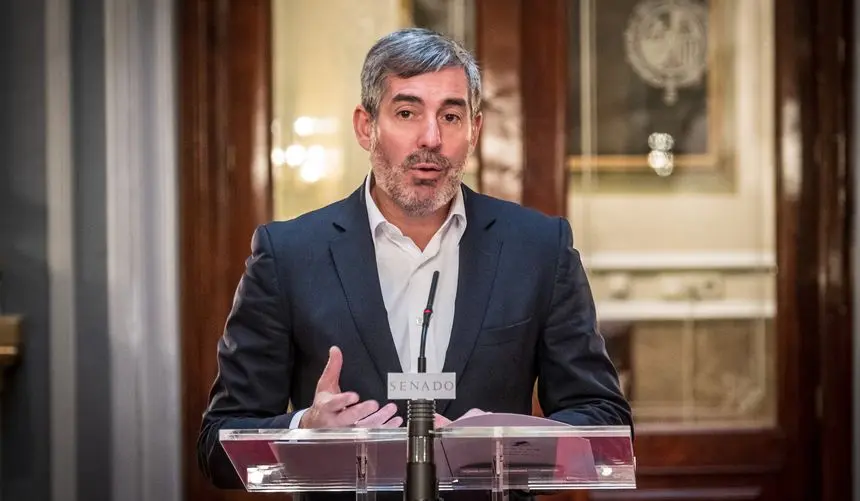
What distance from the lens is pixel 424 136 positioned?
2039mm

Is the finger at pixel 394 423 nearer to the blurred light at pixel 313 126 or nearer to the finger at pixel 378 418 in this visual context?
the finger at pixel 378 418

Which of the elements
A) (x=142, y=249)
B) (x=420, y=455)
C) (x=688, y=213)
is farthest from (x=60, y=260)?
(x=420, y=455)

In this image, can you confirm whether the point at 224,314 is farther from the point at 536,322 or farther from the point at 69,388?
the point at 536,322

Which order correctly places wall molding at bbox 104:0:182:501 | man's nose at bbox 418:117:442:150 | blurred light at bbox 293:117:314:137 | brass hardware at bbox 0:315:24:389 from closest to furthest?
1. man's nose at bbox 418:117:442:150
2. brass hardware at bbox 0:315:24:389
3. wall molding at bbox 104:0:182:501
4. blurred light at bbox 293:117:314:137

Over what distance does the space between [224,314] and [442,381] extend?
70.9 inches

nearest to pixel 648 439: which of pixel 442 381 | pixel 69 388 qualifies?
pixel 69 388

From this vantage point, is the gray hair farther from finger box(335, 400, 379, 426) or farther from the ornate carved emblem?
the ornate carved emblem

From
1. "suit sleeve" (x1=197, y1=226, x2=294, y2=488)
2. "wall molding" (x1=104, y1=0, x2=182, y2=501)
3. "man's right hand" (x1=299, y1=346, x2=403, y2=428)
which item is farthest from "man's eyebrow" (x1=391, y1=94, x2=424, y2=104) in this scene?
"wall molding" (x1=104, y1=0, x2=182, y2=501)

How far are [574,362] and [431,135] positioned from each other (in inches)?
17.0

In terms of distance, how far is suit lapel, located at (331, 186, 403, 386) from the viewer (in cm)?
203

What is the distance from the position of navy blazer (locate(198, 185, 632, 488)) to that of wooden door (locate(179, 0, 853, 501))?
131 cm

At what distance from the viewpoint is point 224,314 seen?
134 inches

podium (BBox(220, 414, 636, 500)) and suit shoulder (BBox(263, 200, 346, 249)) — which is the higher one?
suit shoulder (BBox(263, 200, 346, 249))

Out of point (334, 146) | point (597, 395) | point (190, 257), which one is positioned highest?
point (334, 146)
